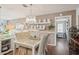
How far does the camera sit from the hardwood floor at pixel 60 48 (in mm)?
2123

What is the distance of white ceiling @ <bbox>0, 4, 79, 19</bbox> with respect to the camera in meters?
2.13

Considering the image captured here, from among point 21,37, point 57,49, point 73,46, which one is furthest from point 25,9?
point 73,46

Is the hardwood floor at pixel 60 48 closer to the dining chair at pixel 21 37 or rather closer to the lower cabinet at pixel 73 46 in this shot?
the lower cabinet at pixel 73 46

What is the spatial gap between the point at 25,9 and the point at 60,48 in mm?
821

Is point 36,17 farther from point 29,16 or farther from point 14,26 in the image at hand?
point 14,26

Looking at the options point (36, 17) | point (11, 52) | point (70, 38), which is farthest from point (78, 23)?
point (11, 52)

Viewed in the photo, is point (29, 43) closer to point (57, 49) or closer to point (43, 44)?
point (43, 44)

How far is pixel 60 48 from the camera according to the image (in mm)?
2141

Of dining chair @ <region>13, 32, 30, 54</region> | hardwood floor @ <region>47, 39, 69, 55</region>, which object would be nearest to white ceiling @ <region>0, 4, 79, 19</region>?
dining chair @ <region>13, 32, 30, 54</region>

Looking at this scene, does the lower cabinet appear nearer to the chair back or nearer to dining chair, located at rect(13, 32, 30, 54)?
the chair back

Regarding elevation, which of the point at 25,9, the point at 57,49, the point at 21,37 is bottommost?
the point at 57,49

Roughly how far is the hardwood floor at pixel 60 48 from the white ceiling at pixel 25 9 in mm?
495

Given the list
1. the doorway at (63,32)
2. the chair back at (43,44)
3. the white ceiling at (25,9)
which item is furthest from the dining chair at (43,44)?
the white ceiling at (25,9)
